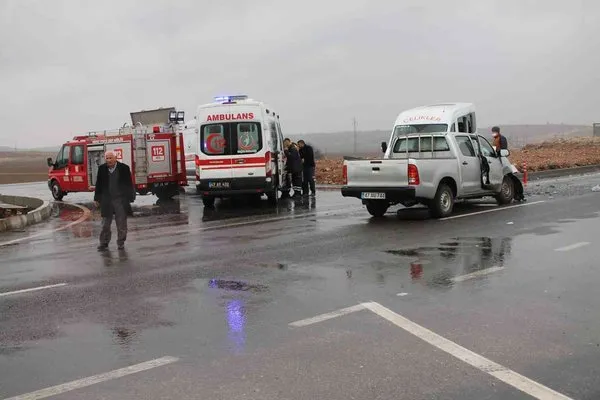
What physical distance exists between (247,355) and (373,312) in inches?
62.5

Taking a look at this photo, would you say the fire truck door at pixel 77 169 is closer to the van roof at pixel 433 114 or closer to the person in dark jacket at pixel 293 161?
the person in dark jacket at pixel 293 161

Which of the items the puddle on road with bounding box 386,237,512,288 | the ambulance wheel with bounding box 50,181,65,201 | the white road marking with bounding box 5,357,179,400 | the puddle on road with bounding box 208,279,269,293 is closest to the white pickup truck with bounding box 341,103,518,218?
the puddle on road with bounding box 386,237,512,288

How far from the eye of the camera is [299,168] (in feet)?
64.0

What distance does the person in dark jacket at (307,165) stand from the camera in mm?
19391

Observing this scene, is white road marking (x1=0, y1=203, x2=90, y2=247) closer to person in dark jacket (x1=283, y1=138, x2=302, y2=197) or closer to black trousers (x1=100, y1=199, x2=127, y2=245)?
black trousers (x1=100, y1=199, x2=127, y2=245)

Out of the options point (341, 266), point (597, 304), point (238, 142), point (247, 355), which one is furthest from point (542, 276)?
point (238, 142)

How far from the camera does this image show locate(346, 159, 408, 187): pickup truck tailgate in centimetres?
1252

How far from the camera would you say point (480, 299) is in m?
6.10

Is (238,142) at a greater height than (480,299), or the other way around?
(238,142)

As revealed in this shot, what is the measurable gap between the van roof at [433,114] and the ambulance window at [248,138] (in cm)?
555

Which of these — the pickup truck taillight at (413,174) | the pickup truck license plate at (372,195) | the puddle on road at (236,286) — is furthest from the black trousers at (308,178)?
the puddle on road at (236,286)

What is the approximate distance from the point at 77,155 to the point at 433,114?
1262 cm

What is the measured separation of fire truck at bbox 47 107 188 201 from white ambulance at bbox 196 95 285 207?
5.01 metres

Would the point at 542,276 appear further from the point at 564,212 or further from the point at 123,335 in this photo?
the point at 564,212
